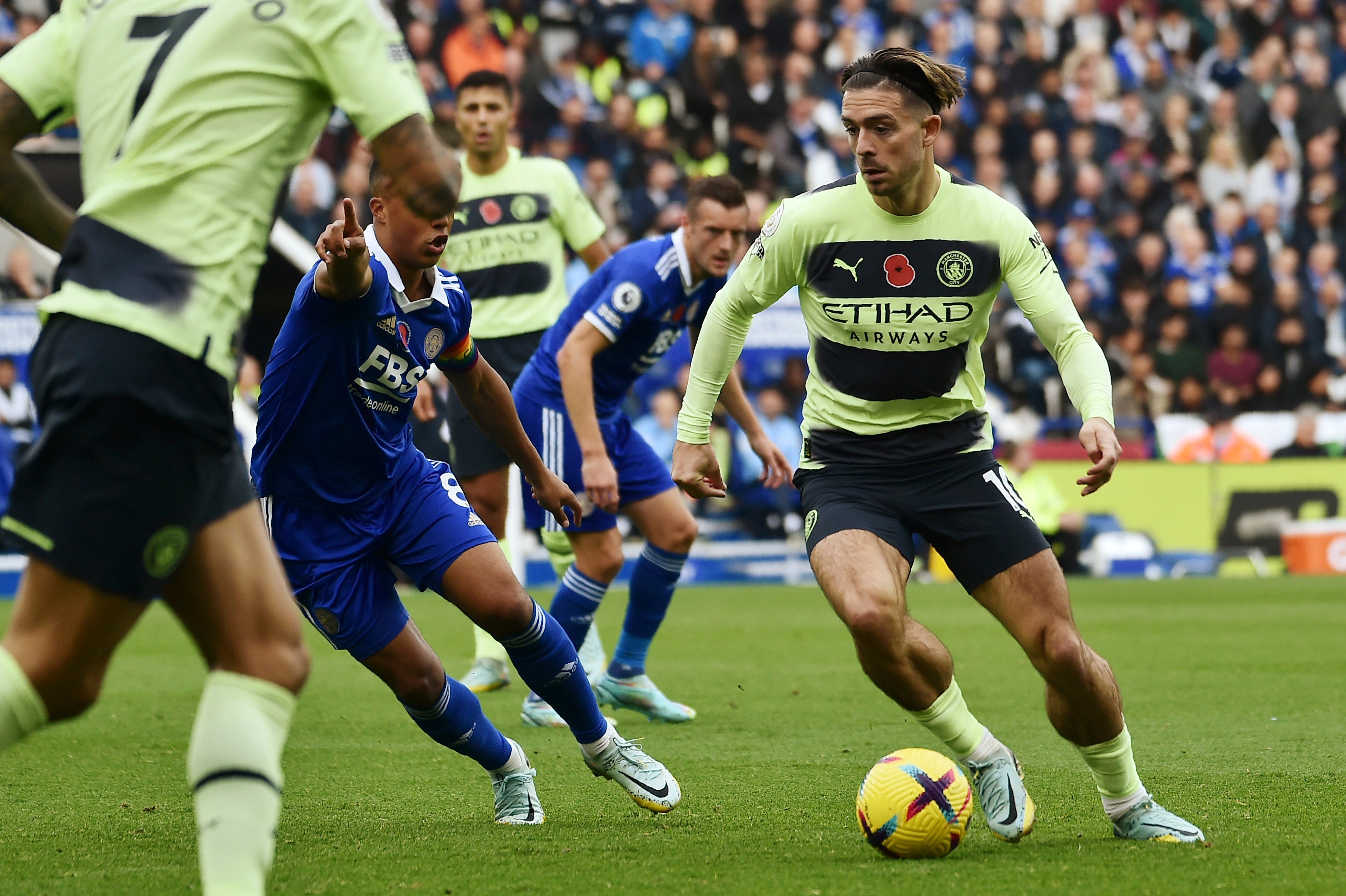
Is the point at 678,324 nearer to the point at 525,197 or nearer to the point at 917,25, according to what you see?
the point at 525,197

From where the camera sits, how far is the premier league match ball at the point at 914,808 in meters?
4.54

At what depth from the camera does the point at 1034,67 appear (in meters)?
20.0

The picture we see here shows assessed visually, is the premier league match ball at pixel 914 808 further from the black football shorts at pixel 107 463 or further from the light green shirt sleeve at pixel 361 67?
the light green shirt sleeve at pixel 361 67

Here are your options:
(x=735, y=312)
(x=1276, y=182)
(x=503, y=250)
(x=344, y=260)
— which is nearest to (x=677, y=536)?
(x=503, y=250)

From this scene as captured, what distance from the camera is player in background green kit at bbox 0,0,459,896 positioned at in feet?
10.0

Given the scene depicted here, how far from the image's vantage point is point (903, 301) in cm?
498

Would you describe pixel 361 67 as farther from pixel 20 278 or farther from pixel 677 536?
pixel 20 278

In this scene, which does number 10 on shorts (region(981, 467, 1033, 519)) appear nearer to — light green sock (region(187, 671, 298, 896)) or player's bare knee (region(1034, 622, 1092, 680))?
player's bare knee (region(1034, 622, 1092, 680))

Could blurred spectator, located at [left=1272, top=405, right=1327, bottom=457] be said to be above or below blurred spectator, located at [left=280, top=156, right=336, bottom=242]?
below

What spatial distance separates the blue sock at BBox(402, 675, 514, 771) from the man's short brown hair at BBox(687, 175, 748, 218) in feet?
9.43

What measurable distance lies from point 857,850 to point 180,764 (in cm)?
305

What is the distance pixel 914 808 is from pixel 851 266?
1695mm

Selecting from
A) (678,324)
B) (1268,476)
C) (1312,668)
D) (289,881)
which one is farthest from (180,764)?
(1268,476)

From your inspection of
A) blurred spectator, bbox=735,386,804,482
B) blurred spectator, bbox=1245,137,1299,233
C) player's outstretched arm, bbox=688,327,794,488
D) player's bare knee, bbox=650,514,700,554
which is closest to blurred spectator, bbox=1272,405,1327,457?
blurred spectator, bbox=1245,137,1299,233
